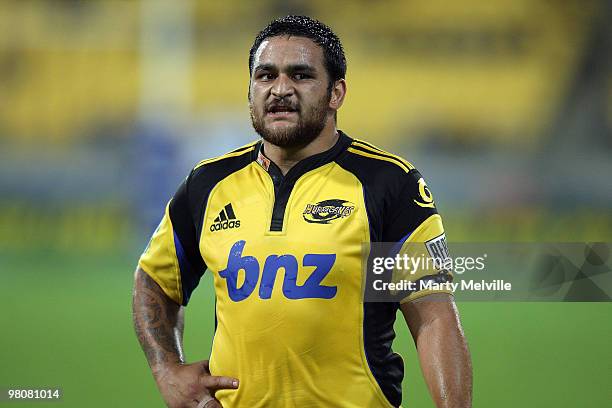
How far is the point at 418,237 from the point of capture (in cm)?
229

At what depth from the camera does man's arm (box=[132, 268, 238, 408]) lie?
242 cm

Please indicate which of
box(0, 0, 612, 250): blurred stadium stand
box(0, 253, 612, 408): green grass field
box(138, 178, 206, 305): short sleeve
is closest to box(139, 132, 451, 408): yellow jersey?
box(138, 178, 206, 305): short sleeve

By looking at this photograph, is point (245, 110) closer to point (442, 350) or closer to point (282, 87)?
point (282, 87)

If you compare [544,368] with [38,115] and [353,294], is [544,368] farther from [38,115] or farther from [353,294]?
[38,115]

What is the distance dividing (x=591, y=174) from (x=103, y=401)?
24.3 feet

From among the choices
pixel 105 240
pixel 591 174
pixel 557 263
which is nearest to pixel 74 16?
pixel 105 240

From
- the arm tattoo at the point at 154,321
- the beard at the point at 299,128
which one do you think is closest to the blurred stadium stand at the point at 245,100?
the arm tattoo at the point at 154,321

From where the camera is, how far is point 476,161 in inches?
427

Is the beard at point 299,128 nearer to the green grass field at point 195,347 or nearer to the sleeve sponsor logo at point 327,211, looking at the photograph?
the sleeve sponsor logo at point 327,211

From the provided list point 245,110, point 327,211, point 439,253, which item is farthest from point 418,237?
point 245,110

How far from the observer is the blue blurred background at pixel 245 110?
32.2 feet

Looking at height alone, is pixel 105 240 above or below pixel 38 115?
below

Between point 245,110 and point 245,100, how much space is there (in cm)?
13

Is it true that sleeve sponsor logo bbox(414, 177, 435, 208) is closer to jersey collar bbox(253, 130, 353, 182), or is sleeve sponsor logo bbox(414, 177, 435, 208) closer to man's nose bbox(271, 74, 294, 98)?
jersey collar bbox(253, 130, 353, 182)
